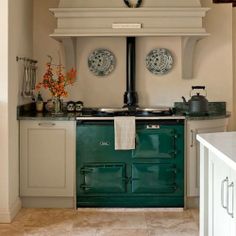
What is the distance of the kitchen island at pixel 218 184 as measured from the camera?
6.13 feet

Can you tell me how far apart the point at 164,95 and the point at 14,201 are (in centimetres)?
191

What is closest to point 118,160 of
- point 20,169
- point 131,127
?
point 131,127

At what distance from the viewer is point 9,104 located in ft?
11.9

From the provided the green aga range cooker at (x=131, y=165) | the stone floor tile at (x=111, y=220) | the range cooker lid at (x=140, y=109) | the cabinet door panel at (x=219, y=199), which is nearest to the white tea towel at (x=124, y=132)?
the green aga range cooker at (x=131, y=165)

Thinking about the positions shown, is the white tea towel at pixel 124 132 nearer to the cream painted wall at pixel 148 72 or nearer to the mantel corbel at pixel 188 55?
the cream painted wall at pixel 148 72

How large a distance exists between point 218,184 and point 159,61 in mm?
2635

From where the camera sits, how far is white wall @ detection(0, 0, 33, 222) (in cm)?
354

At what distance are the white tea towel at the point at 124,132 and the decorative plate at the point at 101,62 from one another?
0.90m

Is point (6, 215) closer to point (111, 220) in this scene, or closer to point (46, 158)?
point (46, 158)

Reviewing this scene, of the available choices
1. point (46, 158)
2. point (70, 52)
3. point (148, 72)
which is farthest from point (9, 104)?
point (148, 72)

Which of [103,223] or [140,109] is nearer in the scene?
[103,223]

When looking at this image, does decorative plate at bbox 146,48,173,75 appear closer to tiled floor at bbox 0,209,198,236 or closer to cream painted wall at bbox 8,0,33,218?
cream painted wall at bbox 8,0,33,218

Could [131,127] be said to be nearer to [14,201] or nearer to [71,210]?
[71,210]

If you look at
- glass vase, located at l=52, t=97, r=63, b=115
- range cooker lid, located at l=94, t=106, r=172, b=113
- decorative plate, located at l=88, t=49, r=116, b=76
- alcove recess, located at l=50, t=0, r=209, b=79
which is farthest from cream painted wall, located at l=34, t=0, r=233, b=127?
alcove recess, located at l=50, t=0, r=209, b=79
